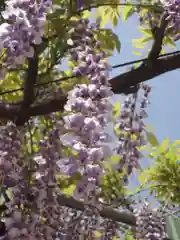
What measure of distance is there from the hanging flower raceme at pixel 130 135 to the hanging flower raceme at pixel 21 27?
65 centimetres

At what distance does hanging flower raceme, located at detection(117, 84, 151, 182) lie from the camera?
1.64 metres

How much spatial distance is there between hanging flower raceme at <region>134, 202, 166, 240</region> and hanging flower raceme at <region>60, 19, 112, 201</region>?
0.96m

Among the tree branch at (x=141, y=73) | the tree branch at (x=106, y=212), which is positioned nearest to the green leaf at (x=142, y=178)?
the tree branch at (x=106, y=212)

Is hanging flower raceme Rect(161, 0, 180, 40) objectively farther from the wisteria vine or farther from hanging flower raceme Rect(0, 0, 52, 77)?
hanging flower raceme Rect(0, 0, 52, 77)

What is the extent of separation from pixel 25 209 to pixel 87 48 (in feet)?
1.52

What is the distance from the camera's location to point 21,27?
3.44ft

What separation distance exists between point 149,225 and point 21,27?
128 cm

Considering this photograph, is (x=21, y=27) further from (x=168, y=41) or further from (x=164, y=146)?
(x=164, y=146)

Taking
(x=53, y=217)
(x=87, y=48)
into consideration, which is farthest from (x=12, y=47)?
(x=53, y=217)

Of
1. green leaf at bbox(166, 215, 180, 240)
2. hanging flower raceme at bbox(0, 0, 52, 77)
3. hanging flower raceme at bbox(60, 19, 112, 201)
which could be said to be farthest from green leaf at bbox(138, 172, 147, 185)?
green leaf at bbox(166, 215, 180, 240)

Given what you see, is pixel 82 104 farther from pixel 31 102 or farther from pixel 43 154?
pixel 31 102

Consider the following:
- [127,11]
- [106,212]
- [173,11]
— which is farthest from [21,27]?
[106,212]

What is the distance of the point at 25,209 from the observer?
1.43 meters

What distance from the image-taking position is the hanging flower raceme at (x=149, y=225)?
205 cm
